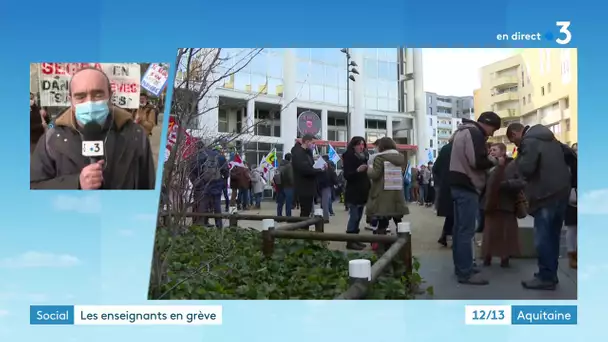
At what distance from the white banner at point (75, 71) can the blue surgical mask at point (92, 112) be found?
0.21ft

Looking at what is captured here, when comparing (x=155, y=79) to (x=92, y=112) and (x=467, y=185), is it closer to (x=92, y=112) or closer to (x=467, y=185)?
(x=92, y=112)

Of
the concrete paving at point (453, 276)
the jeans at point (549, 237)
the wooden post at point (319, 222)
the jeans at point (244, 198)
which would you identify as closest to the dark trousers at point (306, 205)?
the wooden post at point (319, 222)

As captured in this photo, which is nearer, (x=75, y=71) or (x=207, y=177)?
(x=75, y=71)

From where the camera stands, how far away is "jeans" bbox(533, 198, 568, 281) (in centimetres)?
244

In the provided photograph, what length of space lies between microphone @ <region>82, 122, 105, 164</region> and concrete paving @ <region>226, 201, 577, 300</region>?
148 centimetres

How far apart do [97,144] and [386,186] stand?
1607mm

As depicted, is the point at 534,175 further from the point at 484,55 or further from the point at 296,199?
the point at 296,199

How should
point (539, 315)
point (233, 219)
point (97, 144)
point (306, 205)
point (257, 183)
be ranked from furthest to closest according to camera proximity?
point (306, 205) → point (233, 219) → point (257, 183) → point (97, 144) → point (539, 315)

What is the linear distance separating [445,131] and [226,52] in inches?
48.3

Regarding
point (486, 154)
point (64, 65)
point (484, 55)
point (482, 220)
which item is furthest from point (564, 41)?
point (64, 65)

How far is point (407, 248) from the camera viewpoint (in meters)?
2.58

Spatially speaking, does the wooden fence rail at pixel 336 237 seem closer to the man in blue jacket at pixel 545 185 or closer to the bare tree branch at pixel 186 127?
the bare tree branch at pixel 186 127

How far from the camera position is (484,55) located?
2.46 m

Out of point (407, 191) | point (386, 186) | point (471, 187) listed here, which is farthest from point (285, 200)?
point (471, 187)
